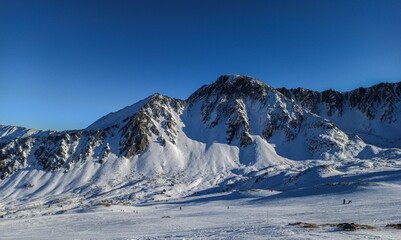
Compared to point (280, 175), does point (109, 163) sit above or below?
above

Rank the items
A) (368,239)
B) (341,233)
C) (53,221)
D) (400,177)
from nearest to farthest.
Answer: (368,239)
(341,233)
(53,221)
(400,177)

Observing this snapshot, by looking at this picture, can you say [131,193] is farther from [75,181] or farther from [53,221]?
[53,221]

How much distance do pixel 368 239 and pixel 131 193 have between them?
14347 centimetres

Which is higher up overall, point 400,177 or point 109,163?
point 109,163

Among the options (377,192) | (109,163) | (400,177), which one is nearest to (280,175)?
(400,177)

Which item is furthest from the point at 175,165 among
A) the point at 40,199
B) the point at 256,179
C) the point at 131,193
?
the point at 40,199

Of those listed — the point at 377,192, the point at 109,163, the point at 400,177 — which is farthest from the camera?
the point at 109,163

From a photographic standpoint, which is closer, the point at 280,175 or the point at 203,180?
the point at 280,175

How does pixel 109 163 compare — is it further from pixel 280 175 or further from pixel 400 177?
pixel 400 177

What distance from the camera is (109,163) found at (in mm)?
194500

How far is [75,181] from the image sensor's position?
182250 mm

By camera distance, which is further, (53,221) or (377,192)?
(377,192)

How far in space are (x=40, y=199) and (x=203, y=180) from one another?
265ft

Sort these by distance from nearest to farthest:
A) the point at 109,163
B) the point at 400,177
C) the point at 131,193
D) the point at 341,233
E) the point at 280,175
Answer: the point at 341,233, the point at 400,177, the point at 280,175, the point at 131,193, the point at 109,163
